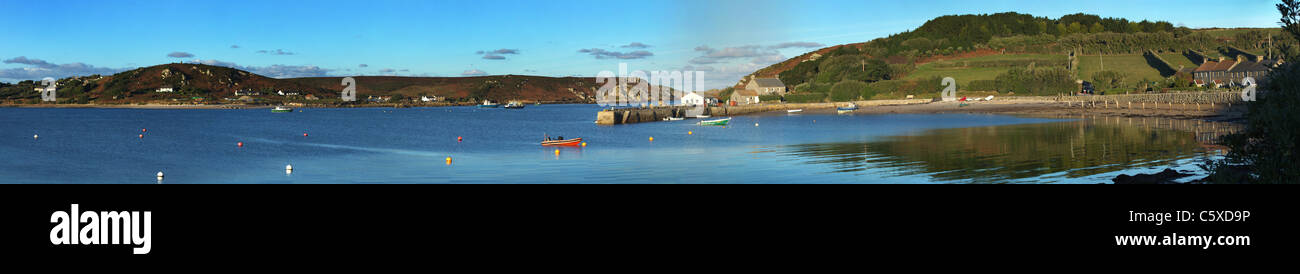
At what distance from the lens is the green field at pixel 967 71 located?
410 ft

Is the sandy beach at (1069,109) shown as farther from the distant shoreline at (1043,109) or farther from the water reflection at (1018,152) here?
the water reflection at (1018,152)

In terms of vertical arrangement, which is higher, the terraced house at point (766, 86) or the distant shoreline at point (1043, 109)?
the terraced house at point (766, 86)

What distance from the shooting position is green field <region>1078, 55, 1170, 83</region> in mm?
117875

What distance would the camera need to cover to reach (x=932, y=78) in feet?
417

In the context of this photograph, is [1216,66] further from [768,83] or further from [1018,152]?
[1018,152]

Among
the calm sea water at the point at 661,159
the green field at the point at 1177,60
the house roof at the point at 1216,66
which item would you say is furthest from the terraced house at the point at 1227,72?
the calm sea water at the point at 661,159

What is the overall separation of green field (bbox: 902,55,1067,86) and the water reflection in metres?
77.3

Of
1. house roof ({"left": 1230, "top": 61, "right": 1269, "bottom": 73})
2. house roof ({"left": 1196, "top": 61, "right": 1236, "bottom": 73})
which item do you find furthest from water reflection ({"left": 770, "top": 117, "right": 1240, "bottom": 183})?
house roof ({"left": 1196, "top": 61, "right": 1236, "bottom": 73})

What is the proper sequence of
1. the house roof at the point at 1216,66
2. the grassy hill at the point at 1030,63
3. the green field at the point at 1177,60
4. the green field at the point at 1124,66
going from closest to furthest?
1. the house roof at the point at 1216,66
2. the grassy hill at the point at 1030,63
3. the green field at the point at 1124,66
4. the green field at the point at 1177,60

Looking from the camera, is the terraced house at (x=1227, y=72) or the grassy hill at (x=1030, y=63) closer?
the terraced house at (x=1227, y=72)

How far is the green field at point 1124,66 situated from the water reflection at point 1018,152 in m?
76.9

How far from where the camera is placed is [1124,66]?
126 meters
